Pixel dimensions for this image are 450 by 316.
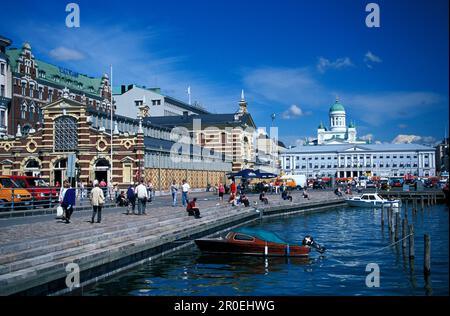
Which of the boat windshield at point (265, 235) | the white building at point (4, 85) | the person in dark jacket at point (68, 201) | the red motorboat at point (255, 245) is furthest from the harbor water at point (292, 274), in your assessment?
the white building at point (4, 85)

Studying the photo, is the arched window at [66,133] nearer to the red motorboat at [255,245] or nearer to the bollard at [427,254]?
the red motorboat at [255,245]

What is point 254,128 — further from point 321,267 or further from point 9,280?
point 9,280

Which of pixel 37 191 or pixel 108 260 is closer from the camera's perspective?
pixel 108 260

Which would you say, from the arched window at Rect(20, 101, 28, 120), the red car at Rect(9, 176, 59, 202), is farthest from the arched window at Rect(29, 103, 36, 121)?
the red car at Rect(9, 176, 59, 202)

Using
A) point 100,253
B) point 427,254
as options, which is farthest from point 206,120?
point 100,253

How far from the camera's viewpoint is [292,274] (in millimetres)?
26266

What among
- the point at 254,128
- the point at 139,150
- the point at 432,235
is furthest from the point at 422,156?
the point at 432,235

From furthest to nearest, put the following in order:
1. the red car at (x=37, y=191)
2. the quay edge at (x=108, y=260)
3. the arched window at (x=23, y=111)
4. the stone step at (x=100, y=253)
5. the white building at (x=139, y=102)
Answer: the white building at (x=139, y=102), the arched window at (x=23, y=111), the red car at (x=37, y=191), the stone step at (x=100, y=253), the quay edge at (x=108, y=260)

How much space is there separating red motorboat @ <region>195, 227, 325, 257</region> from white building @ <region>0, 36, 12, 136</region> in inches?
2367

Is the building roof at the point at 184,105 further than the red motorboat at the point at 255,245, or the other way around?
the building roof at the point at 184,105

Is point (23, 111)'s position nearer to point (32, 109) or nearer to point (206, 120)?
point (32, 109)

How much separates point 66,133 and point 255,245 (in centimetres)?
4919

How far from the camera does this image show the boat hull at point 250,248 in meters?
30.4

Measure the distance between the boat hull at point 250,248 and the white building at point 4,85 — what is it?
59.8m
